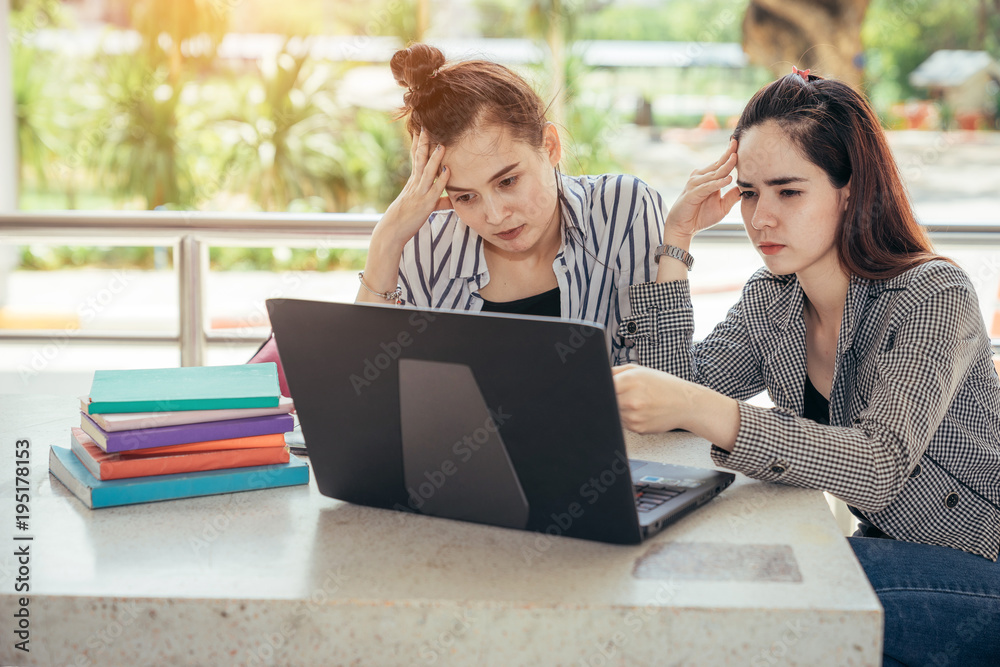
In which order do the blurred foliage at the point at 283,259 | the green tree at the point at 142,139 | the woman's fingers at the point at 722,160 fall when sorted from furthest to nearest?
the blurred foliage at the point at 283,259
the green tree at the point at 142,139
the woman's fingers at the point at 722,160

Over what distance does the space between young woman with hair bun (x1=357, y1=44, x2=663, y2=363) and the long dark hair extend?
0.44 metres

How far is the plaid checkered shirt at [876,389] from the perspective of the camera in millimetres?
1116

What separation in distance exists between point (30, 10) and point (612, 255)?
1156 cm

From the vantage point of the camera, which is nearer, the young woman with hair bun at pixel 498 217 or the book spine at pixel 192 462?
the book spine at pixel 192 462

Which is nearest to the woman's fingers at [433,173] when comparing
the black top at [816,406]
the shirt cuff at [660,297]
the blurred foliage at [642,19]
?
the shirt cuff at [660,297]

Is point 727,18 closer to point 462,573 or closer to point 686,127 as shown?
point 686,127

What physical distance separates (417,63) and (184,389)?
33.1 inches

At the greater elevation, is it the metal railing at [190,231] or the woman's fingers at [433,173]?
the woman's fingers at [433,173]

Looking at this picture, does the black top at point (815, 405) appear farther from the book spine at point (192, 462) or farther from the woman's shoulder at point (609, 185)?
the book spine at point (192, 462)

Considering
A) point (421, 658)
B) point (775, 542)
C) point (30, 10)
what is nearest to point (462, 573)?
point (421, 658)

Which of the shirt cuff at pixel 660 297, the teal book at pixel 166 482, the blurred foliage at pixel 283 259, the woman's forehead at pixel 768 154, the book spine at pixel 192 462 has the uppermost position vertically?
the woman's forehead at pixel 768 154

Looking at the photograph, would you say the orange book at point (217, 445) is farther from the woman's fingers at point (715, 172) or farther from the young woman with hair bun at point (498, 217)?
the woman's fingers at point (715, 172)

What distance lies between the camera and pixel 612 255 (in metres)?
1.82

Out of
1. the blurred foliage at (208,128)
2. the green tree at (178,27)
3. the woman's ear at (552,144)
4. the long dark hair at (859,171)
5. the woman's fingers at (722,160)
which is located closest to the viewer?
the long dark hair at (859,171)
